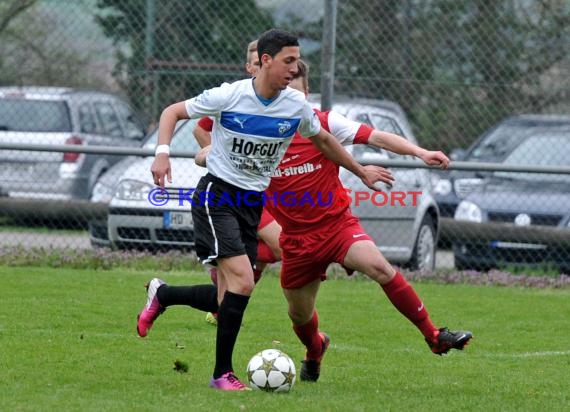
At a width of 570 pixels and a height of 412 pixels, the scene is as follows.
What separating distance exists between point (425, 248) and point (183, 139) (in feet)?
8.72

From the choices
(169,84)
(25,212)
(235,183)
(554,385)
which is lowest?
(25,212)

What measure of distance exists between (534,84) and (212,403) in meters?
7.51

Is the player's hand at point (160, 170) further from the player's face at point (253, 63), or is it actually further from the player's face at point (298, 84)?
the player's face at point (253, 63)

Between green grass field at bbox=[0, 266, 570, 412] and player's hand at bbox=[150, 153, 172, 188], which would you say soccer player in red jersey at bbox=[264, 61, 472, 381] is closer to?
green grass field at bbox=[0, 266, 570, 412]

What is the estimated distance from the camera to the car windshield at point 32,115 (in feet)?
41.6

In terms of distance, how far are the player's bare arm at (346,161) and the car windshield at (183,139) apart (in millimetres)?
5802

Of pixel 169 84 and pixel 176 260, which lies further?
pixel 169 84

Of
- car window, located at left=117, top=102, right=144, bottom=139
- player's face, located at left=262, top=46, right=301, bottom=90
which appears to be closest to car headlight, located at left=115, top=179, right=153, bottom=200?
car window, located at left=117, top=102, right=144, bottom=139

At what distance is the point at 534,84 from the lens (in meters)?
12.4

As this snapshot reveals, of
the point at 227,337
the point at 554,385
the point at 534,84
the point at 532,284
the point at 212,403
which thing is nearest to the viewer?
the point at 212,403

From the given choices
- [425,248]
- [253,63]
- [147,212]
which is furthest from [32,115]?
[253,63]

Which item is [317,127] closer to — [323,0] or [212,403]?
[212,403]

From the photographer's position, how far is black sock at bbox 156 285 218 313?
288 inches

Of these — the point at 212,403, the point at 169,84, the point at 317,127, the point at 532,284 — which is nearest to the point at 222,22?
the point at 169,84
